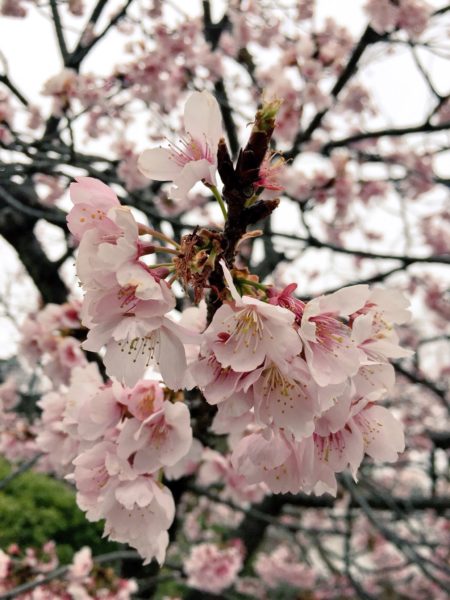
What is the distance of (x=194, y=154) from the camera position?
771mm

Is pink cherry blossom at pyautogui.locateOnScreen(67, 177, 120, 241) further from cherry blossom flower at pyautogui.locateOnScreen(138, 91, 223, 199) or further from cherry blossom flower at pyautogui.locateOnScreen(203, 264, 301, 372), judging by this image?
cherry blossom flower at pyautogui.locateOnScreen(203, 264, 301, 372)

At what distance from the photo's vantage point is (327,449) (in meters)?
0.78

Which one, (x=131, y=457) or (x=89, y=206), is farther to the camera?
(x=131, y=457)

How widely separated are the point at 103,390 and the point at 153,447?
0.15m

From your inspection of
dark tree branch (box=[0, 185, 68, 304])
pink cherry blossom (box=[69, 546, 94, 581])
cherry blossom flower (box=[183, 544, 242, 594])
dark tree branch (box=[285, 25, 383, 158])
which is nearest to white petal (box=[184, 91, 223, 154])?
dark tree branch (box=[0, 185, 68, 304])

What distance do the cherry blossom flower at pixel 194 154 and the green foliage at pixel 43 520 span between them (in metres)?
5.46

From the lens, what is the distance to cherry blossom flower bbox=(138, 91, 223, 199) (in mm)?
726

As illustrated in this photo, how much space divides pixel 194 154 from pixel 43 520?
6.65 m

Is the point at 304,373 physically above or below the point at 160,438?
above

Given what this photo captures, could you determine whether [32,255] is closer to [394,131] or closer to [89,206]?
[89,206]

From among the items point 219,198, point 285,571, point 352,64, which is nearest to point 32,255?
point 219,198

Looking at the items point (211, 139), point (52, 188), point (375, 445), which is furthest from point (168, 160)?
point (52, 188)

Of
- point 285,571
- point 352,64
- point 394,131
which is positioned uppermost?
point 352,64

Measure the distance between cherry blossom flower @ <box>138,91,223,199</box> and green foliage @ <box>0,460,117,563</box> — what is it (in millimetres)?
5457
